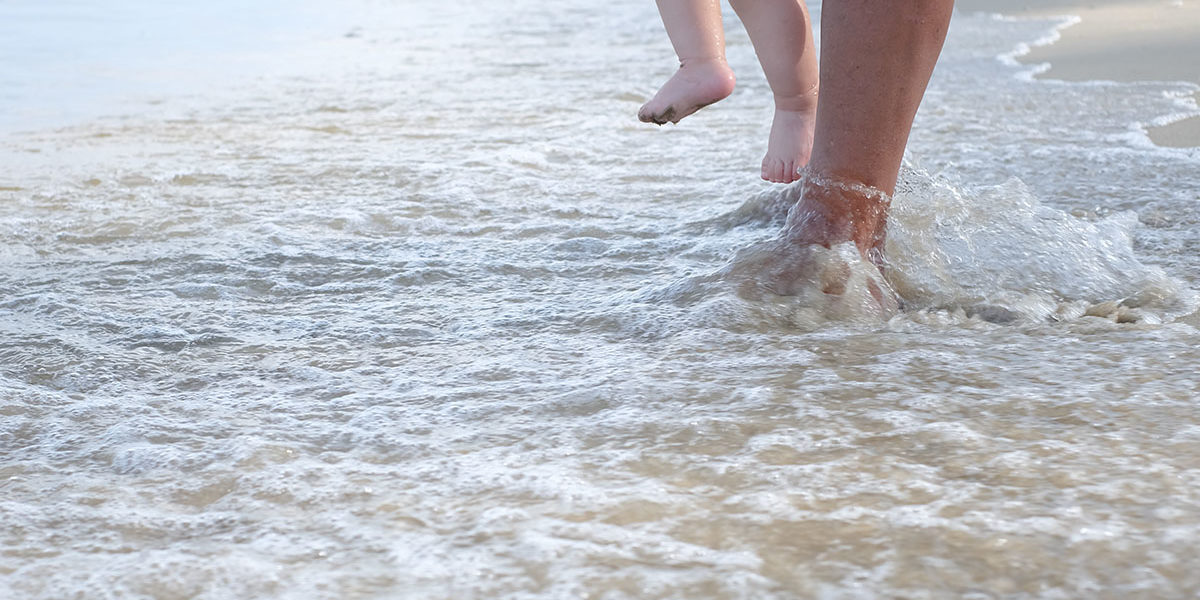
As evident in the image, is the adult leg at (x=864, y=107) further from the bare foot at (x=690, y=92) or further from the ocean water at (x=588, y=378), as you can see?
the bare foot at (x=690, y=92)

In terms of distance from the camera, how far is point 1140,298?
1.71 metres

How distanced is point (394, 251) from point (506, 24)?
19.0 ft

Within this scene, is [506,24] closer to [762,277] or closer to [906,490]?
[762,277]

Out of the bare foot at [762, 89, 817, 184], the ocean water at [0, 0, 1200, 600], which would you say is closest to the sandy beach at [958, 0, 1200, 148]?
the ocean water at [0, 0, 1200, 600]

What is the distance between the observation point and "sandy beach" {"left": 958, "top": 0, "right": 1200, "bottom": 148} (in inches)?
162

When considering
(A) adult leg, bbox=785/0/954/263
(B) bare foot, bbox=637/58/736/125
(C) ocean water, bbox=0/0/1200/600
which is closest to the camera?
(C) ocean water, bbox=0/0/1200/600

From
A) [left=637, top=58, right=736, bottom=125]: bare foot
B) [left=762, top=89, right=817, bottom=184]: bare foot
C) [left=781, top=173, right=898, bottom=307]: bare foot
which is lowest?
[left=781, top=173, right=898, bottom=307]: bare foot

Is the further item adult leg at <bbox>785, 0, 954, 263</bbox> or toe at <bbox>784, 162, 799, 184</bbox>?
toe at <bbox>784, 162, 799, 184</bbox>

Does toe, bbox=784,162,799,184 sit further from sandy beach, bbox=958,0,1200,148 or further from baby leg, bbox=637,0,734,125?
sandy beach, bbox=958,0,1200,148

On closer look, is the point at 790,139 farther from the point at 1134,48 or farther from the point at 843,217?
the point at 1134,48

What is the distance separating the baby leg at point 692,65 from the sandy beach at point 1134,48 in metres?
1.33

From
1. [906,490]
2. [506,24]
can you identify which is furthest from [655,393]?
[506,24]

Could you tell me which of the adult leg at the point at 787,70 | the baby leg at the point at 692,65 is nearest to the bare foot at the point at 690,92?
the baby leg at the point at 692,65

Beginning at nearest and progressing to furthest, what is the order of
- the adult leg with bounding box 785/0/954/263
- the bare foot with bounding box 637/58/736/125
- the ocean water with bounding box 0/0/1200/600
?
the ocean water with bounding box 0/0/1200/600, the adult leg with bounding box 785/0/954/263, the bare foot with bounding box 637/58/736/125
